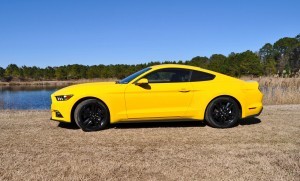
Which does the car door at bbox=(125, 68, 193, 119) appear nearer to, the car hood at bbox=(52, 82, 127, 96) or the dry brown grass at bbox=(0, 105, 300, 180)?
the car hood at bbox=(52, 82, 127, 96)

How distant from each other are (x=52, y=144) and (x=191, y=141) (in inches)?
94.7

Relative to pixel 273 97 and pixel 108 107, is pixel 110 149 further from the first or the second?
pixel 273 97

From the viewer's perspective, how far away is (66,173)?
3926mm

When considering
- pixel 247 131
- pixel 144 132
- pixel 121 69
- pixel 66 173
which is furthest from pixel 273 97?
pixel 121 69

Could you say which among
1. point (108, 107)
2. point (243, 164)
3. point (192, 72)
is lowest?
point (243, 164)

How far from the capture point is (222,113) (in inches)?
266

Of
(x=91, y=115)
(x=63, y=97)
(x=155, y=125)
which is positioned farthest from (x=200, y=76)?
(x=63, y=97)

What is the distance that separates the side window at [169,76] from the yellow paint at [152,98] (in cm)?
10

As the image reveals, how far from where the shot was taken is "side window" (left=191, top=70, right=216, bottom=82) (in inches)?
268

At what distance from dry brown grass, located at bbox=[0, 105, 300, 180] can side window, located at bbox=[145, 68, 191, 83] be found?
1.04m

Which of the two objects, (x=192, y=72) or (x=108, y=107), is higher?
(x=192, y=72)

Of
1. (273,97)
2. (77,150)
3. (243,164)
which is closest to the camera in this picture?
(243,164)

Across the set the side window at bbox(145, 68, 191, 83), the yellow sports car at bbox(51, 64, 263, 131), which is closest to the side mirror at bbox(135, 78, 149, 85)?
the yellow sports car at bbox(51, 64, 263, 131)

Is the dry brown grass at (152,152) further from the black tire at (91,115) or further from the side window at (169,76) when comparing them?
the side window at (169,76)
